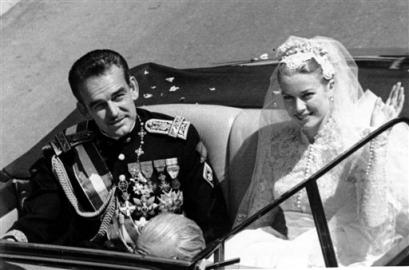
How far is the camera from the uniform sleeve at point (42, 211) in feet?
10.8

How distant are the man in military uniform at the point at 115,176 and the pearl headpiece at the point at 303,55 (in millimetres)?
544

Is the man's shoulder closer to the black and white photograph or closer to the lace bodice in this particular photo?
the black and white photograph

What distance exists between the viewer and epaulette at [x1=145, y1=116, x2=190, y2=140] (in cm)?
341

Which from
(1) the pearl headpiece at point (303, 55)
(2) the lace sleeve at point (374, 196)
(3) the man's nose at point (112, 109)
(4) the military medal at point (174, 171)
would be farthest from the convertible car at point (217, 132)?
(3) the man's nose at point (112, 109)

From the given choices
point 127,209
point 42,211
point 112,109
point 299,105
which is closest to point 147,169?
point 127,209

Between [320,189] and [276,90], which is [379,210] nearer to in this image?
[320,189]

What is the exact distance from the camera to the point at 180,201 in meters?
3.35

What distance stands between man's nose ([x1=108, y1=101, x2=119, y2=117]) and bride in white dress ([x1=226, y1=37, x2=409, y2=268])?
0.61 m

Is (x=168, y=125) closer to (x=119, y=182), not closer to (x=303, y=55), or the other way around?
(x=119, y=182)

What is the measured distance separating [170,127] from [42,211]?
2.03ft

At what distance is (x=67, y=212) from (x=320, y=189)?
1.34 m

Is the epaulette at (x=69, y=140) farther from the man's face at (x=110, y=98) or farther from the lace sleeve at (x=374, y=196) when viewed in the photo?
the lace sleeve at (x=374, y=196)

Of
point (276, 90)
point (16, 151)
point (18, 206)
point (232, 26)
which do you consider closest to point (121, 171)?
point (18, 206)

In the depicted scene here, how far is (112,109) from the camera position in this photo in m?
3.21
